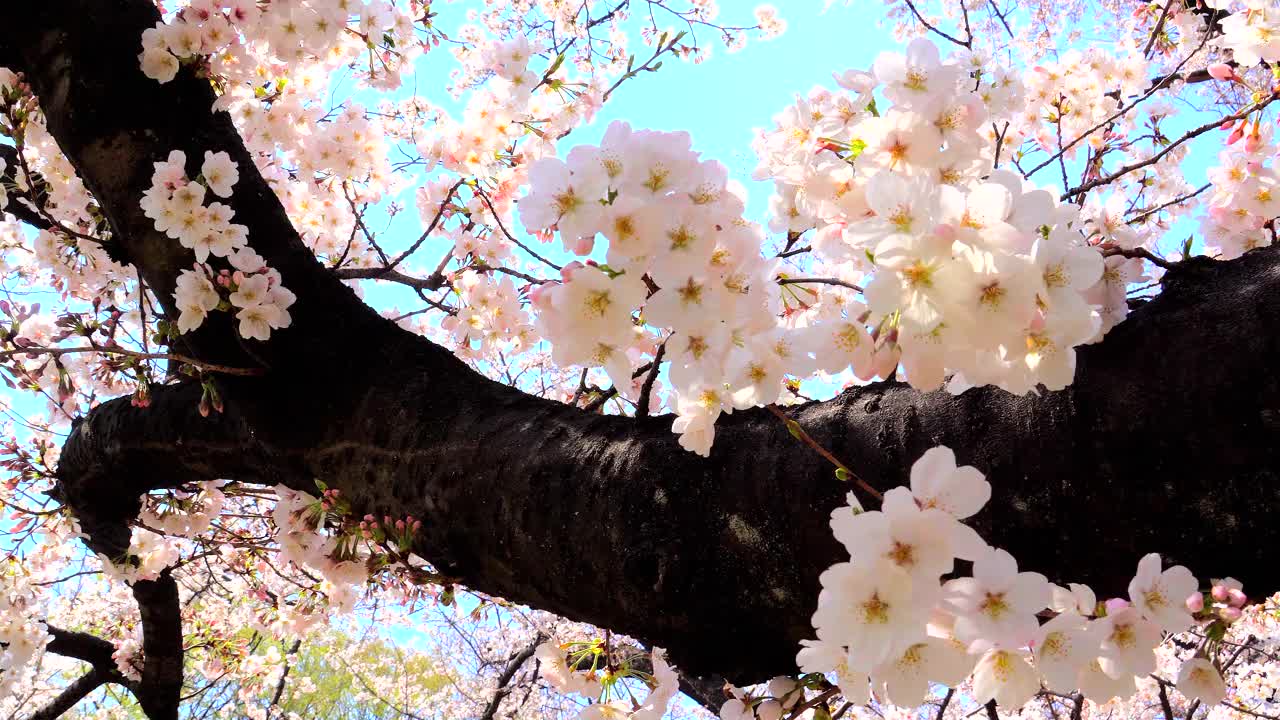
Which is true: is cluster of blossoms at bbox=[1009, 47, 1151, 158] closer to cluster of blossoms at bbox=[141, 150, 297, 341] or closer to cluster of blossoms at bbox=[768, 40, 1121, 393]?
cluster of blossoms at bbox=[768, 40, 1121, 393]

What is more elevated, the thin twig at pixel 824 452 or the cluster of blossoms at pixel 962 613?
the thin twig at pixel 824 452

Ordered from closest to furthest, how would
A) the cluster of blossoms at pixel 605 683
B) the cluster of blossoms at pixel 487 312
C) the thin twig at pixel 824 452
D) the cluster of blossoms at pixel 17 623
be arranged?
1. the thin twig at pixel 824 452
2. the cluster of blossoms at pixel 605 683
3. the cluster of blossoms at pixel 487 312
4. the cluster of blossoms at pixel 17 623

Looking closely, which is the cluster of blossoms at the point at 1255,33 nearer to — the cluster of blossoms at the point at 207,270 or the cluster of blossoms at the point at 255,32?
the cluster of blossoms at the point at 207,270

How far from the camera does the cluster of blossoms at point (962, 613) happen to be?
28.2 inches

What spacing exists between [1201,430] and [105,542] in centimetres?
344

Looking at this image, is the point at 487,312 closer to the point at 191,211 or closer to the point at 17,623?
the point at 191,211

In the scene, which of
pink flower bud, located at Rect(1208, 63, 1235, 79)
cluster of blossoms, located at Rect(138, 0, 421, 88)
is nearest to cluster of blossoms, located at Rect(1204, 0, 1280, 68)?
pink flower bud, located at Rect(1208, 63, 1235, 79)

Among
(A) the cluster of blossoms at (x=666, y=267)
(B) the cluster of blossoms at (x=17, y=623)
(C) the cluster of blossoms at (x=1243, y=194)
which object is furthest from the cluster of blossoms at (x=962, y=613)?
(B) the cluster of blossoms at (x=17, y=623)

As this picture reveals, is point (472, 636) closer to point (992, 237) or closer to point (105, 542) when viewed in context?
point (105, 542)

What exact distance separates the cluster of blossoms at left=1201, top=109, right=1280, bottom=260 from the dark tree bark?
0.66 m

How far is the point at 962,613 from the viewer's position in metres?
0.73

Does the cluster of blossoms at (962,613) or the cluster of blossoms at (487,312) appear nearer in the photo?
the cluster of blossoms at (962,613)

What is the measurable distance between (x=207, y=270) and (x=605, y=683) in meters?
1.35

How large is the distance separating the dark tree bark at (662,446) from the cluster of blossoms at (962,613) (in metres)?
0.11
